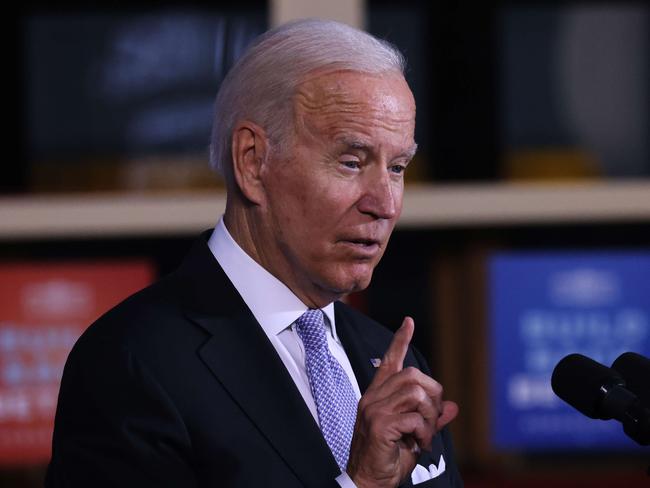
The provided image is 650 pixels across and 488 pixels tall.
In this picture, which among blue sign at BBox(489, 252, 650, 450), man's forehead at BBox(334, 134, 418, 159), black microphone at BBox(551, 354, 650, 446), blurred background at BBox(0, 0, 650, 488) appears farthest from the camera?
blue sign at BBox(489, 252, 650, 450)

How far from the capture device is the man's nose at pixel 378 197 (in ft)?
6.87

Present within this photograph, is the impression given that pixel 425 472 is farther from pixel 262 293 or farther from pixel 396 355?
pixel 262 293

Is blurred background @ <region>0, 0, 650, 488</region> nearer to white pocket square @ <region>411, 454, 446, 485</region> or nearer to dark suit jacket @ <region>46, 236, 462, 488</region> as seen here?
white pocket square @ <region>411, 454, 446, 485</region>

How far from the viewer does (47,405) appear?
5879 mm

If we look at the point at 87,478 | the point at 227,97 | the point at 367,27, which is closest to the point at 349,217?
the point at 227,97

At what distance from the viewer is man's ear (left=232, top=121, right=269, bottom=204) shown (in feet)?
7.08

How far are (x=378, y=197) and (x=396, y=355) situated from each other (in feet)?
0.82

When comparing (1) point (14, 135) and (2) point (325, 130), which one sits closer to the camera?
(2) point (325, 130)

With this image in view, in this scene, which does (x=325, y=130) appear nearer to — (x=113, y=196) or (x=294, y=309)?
(x=294, y=309)

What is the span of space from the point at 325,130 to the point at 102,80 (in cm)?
402

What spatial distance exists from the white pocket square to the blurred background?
358 cm

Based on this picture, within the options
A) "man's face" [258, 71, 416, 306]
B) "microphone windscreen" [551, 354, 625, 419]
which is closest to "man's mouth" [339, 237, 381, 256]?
"man's face" [258, 71, 416, 306]

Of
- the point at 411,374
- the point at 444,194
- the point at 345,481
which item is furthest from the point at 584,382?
the point at 444,194

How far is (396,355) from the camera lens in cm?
204
